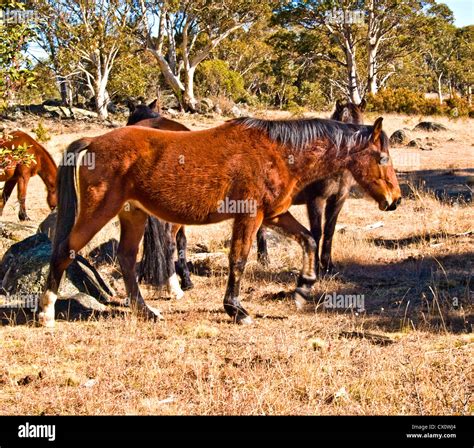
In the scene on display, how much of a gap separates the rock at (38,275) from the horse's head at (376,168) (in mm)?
3499

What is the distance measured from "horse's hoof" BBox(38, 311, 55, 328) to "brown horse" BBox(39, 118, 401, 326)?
10mm

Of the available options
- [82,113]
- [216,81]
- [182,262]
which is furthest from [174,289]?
[216,81]

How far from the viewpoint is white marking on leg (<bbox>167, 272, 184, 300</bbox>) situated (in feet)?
26.5

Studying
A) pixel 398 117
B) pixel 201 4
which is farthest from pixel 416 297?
pixel 201 4

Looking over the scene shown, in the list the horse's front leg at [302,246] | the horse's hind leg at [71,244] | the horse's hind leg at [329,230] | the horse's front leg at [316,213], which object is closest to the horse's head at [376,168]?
the horse's front leg at [302,246]

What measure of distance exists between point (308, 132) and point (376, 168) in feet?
3.28

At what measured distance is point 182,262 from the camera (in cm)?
880

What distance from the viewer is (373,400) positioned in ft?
14.1

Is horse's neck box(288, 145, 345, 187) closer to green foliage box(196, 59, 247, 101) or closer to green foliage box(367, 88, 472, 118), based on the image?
green foliage box(367, 88, 472, 118)

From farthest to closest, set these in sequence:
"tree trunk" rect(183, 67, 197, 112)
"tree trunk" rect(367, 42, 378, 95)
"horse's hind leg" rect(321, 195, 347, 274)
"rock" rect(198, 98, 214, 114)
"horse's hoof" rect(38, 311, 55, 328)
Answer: "tree trunk" rect(183, 67, 197, 112)
"rock" rect(198, 98, 214, 114)
"tree trunk" rect(367, 42, 378, 95)
"horse's hind leg" rect(321, 195, 347, 274)
"horse's hoof" rect(38, 311, 55, 328)

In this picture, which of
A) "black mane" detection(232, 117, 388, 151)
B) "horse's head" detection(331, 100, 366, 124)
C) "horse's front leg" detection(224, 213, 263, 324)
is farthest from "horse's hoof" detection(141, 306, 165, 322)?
"horse's head" detection(331, 100, 366, 124)

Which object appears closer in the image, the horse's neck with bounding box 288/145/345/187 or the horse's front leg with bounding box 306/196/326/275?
the horse's neck with bounding box 288/145/345/187

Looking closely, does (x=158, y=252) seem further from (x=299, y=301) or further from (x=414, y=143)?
(x=414, y=143)
